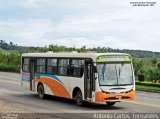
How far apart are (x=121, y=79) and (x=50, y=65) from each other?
19.5 feet

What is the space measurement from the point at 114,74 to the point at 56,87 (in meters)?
4.91

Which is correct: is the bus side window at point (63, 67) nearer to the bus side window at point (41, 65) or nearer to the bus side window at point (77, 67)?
the bus side window at point (77, 67)

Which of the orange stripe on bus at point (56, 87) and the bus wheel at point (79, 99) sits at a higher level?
the orange stripe on bus at point (56, 87)

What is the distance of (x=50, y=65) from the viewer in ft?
87.8

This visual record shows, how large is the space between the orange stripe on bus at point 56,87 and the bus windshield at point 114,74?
124 inches

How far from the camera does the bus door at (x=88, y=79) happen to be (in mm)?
22322

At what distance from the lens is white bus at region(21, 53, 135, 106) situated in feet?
71.6

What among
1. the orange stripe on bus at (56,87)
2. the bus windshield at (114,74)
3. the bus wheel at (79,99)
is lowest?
the bus wheel at (79,99)

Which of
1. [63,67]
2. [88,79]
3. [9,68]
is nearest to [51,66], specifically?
[63,67]

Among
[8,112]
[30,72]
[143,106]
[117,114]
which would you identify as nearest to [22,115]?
[8,112]

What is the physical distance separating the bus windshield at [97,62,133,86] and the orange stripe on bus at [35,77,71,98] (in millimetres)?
3151

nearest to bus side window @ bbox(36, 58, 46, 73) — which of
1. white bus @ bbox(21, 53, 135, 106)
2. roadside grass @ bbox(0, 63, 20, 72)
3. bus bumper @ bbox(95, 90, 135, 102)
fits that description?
white bus @ bbox(21, 53, 135, 106)

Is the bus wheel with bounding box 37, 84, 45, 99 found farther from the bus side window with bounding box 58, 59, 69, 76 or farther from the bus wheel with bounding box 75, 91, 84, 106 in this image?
the bus wheel with bounding box 75, 91, 84, 106

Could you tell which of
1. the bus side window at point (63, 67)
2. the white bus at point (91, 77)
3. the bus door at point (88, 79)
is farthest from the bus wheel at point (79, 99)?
the bus side window at point (63, 67)
